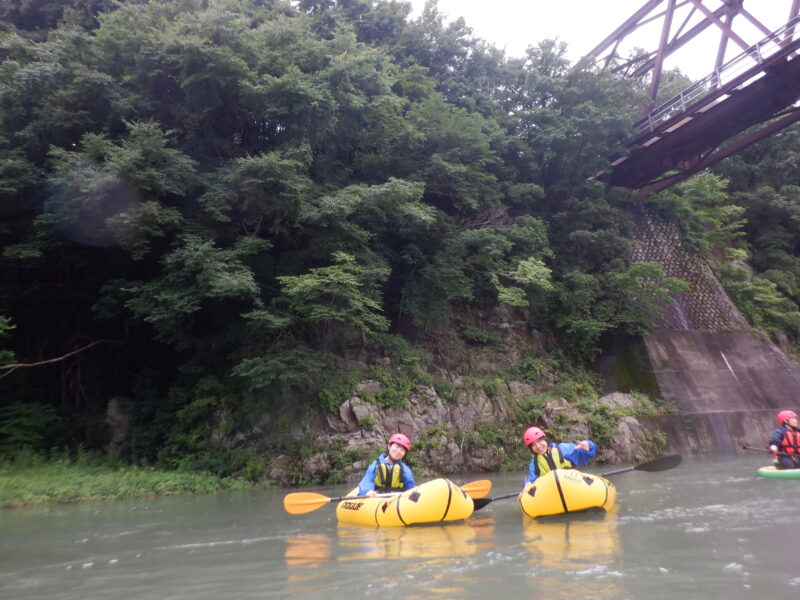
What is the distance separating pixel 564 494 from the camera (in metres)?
5.85

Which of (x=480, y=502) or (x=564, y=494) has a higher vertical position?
(x=564, y=494)

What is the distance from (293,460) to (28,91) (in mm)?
9876

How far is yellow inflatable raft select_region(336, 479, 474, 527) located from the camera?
19.0ft

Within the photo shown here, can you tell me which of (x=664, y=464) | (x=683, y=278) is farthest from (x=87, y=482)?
(x=683, y=278)

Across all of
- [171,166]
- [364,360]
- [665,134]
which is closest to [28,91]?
[171,166]

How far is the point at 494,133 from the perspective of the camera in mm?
16953

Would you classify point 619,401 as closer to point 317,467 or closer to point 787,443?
point 787,443

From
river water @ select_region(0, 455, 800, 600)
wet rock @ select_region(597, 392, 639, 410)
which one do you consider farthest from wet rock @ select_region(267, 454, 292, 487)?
wet rock @ select_region(597, 392, 639, 410)

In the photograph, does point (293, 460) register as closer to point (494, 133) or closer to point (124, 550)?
point (124, 550)

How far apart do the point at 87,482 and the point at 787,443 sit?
11.9 metres

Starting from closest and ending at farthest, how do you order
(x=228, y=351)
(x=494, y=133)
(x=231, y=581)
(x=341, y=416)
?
(x=231, y=581) < (x=341, y=416) < (x=228, y=351) < (x=494, y=133)

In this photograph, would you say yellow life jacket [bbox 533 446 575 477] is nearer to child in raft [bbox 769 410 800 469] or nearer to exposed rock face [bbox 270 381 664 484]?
child in raft [bbox 769 410 800 469]

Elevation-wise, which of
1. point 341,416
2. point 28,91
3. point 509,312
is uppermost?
point 28,91

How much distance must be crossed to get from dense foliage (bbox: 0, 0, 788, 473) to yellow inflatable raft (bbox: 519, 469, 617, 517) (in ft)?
21.2
